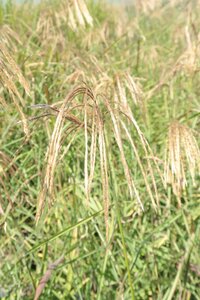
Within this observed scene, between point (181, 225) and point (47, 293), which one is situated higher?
point (181, 225)

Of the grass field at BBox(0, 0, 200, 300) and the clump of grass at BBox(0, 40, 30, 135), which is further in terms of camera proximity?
the grass field at BBox(0, 0, 200, 300)

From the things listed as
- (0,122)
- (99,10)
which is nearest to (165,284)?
(0,122)

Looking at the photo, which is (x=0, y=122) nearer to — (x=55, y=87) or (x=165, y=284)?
(x=55, y=87)

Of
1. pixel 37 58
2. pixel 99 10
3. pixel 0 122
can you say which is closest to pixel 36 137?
pixel 0 122

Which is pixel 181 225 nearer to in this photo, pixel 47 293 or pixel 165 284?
pixel 165 284

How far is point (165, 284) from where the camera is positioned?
4.74 feet

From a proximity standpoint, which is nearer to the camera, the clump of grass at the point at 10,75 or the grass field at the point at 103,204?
the clump of grass at the point at 10,75

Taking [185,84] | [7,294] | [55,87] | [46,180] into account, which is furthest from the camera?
[185,84]

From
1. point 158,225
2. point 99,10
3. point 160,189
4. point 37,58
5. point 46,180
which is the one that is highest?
point 99,10

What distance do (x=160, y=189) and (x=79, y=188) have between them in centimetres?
22

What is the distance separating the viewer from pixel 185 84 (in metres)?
2.32

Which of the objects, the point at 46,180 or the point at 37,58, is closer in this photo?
the point at 46,180

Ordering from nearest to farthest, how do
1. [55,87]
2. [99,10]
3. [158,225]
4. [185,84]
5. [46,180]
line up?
1. [46,180]
2. [158,225]
3. [55,87]
4. [185,84]
5. [99,10]

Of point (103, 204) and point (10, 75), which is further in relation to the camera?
point (103, 204)
